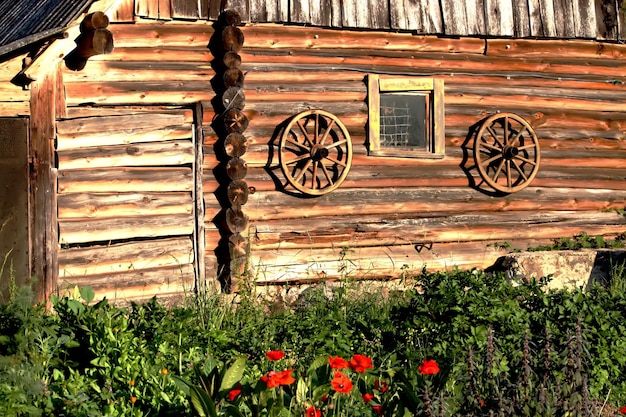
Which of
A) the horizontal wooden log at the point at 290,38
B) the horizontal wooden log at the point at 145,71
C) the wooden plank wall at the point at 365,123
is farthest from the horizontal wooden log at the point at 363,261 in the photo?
the horizontal wooden log at the point at 290,38

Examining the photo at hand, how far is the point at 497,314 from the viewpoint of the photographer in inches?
257

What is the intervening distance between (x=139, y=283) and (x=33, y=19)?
3303 mm

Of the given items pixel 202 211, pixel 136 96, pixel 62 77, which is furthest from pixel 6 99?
pixel 202 211

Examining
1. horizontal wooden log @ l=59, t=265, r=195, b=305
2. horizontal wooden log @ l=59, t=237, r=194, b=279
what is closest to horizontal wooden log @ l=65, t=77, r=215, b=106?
horizontal wooden log @ l=59, t=237, r=194, b=279

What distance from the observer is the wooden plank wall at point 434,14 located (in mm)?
10812

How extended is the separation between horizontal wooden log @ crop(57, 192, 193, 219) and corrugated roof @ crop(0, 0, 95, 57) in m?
1.64

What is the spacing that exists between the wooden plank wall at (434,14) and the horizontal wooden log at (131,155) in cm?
141

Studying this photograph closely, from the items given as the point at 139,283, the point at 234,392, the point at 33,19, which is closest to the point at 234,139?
the point at 139,283

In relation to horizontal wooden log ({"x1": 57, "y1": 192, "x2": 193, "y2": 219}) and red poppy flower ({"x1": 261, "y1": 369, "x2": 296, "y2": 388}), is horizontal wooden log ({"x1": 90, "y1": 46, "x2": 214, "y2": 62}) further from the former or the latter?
red poppy flower ({"x1": 261, "y1": 369, "x2": 296, "y2": 388})

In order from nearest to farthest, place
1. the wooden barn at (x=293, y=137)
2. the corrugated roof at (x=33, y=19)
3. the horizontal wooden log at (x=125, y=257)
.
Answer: the corrugated roof at (x=33, y=19) < the wooden barn at (x=293, y=137) < the horizontal wooden log at (x=125, y=257)

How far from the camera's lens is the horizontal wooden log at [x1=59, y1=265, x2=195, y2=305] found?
1023cm

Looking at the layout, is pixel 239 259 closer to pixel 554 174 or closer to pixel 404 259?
pixel 404 259

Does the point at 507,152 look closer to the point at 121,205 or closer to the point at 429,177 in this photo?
the point at 429,177

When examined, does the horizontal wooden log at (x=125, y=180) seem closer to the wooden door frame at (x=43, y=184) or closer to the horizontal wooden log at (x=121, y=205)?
the horizontal wooden log at (x=121, y=205)
